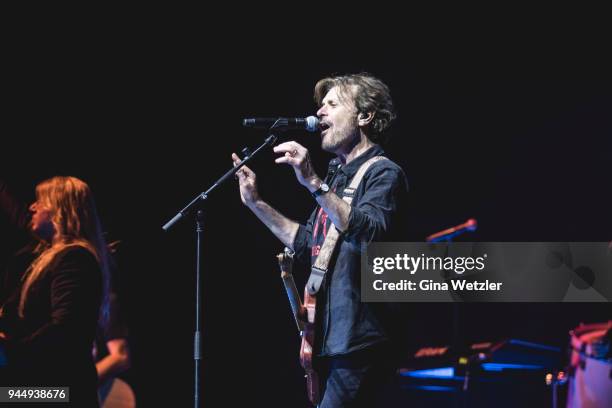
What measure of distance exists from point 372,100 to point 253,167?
2715 millimetres

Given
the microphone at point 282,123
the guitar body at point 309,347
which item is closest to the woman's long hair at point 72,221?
the microphone at point 282,123

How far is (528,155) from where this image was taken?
21.1ft

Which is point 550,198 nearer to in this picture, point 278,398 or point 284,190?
point 284,190

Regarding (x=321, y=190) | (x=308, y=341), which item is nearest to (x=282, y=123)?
(x=321, y=190)

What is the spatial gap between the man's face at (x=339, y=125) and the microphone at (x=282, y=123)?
0.11m

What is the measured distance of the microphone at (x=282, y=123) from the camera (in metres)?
3.18

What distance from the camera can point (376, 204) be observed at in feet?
9.56

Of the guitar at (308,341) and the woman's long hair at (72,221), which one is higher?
the woman's long hair at (72,221)

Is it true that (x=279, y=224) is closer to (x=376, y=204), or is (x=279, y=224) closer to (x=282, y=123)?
(x=282, y=123)

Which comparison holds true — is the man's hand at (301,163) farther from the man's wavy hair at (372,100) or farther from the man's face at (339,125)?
the man's wavy hair at (372,100)

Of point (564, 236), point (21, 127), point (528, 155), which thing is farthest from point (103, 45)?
point (564, 236)

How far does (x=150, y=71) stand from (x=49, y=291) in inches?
97.8

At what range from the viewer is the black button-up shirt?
2809 mm

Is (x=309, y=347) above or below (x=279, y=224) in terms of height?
below
